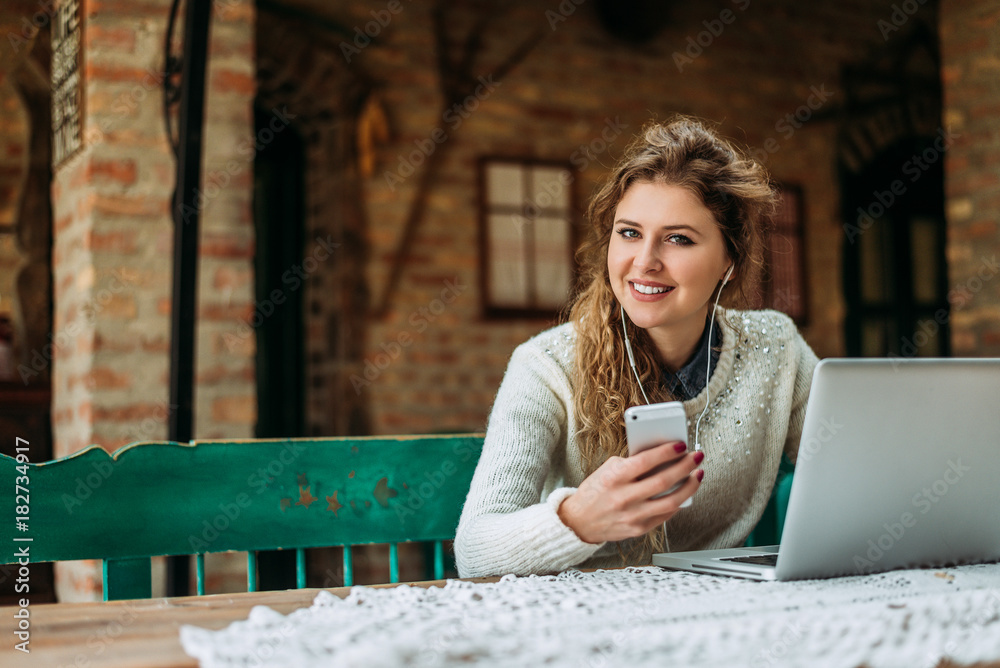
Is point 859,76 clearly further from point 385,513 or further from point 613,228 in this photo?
point 385,513

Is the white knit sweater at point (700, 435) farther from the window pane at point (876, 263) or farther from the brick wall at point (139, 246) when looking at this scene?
the window pane at point (876, 263)

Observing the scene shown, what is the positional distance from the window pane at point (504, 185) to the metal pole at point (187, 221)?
8.89 ft

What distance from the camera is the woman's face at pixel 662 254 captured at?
5.68 feet

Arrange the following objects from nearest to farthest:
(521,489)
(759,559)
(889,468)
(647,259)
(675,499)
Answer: (889,468) → (675,499) → (759,559) → (521,489) → (647,259)

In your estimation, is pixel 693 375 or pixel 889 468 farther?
pixel 693 375

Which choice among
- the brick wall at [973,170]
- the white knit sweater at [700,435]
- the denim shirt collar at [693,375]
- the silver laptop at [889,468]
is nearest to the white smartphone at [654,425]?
the silver laptop at [889,468]

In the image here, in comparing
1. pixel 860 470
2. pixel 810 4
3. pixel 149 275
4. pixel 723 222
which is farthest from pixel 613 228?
pixel 810 4

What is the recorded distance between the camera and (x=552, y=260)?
4672 mm

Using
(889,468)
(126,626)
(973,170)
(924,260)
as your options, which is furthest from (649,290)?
(924,260)

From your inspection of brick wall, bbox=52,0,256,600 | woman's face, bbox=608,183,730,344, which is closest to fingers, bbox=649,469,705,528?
woman's face, bbox=608,183,730,344

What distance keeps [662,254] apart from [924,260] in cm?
480

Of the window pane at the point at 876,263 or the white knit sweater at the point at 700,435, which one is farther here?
the window pane at the point at 876,263

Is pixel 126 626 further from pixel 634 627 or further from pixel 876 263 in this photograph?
pixel 876 263

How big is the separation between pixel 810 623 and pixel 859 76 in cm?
525
